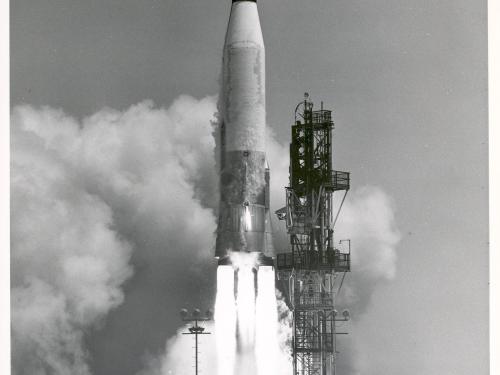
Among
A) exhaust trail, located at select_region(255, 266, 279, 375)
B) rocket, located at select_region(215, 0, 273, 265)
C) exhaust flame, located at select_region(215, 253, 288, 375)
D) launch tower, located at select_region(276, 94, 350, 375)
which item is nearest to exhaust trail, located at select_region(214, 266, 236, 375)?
exhaust flame, located at select_region(215, 253, 288, 375)

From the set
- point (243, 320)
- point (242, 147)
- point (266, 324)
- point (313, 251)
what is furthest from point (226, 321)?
point (313, 251)

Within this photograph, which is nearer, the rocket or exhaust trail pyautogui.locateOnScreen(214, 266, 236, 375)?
the rocket

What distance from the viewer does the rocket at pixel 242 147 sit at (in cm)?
5256

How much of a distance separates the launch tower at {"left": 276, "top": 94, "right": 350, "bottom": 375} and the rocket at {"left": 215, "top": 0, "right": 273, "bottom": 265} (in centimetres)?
1104

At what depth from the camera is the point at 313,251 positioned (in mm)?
64312

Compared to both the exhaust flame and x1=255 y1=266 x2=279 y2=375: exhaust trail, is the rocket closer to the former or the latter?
the exhaust flame

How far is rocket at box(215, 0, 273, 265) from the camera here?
5256 centimetres

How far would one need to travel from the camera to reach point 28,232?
62375 mm
